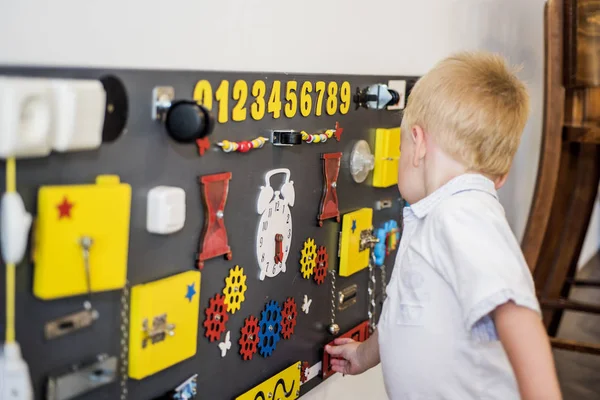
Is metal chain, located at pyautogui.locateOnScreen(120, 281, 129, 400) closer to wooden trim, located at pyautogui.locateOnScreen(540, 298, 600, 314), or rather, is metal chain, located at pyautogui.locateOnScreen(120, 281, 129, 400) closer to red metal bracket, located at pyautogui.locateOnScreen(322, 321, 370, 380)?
red metal bracket, located at pyautogui.locateOnScreen(322, 321, 370, 380)

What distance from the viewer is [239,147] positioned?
2.47 feet

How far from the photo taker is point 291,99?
33.4 inches

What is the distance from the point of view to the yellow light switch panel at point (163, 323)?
2.13 ft

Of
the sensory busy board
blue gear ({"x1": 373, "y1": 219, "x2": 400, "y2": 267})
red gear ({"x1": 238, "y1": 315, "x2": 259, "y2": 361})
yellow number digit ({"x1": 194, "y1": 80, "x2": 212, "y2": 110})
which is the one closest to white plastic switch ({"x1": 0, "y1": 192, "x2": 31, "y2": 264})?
the sensory busy board

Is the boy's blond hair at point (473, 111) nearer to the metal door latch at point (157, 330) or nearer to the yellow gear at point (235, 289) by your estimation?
the yellow gear at point (235, 289)

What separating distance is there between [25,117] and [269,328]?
0.46 m

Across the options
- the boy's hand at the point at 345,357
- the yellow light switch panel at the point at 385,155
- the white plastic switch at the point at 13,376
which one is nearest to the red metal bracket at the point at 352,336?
the boy's hand at the point at 345,357

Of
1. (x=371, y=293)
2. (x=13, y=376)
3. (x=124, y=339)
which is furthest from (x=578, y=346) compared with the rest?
(x=13, y=376)

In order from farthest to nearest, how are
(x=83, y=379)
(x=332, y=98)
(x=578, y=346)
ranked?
(x=578, y=346), (x=332, y=98), (x=83, y=379)

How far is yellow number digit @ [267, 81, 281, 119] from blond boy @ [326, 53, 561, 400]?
17 cm

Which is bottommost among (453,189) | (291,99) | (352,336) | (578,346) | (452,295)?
(578,346)

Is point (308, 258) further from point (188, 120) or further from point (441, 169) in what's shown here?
point (188, 120)

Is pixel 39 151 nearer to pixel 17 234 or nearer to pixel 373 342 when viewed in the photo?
pixel 17 234

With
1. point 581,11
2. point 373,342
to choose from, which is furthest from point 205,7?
point 581,11
